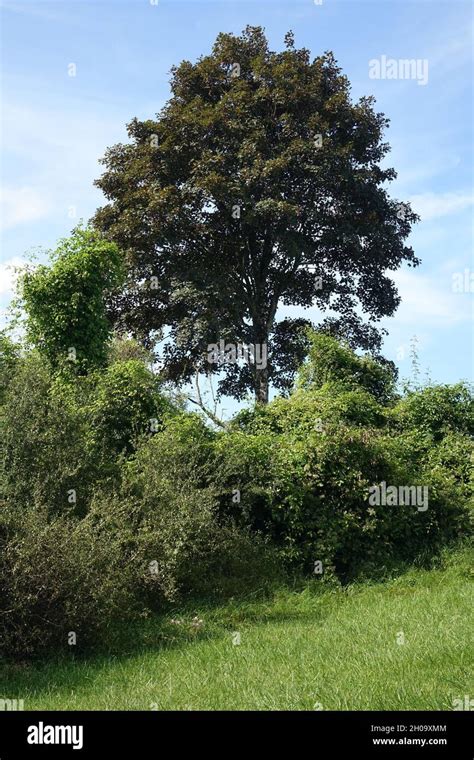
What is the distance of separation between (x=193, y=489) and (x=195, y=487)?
2.42 feet

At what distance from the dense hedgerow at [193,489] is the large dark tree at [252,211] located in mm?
8132

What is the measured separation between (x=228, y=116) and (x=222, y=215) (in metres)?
3.22

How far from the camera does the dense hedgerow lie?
30.9ft

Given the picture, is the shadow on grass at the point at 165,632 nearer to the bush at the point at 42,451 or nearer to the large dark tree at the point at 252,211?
the bush at the point at 42,451

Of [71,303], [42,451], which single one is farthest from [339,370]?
[42,451]

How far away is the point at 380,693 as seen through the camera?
657 cm

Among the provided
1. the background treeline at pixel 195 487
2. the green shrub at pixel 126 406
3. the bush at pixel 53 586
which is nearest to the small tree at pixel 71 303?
the background treeline at pixel 195 487

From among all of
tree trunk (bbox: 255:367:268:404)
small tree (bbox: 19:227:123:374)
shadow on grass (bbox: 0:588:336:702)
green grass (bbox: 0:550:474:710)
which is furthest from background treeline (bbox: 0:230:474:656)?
tree trunk (bbox: 255:367:268:404)

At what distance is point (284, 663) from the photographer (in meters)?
8.06

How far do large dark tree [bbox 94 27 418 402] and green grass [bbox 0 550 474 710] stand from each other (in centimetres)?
1437

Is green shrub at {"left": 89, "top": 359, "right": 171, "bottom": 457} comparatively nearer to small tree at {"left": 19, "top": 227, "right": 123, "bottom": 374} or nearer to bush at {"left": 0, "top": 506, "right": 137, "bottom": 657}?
small tree at {"left": 19, "top": 227, "right": 123, "bottom": 374}

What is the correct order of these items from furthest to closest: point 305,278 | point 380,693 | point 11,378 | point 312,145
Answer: point 305,278 → point 312,145 → point 11,378 → point 380,693
